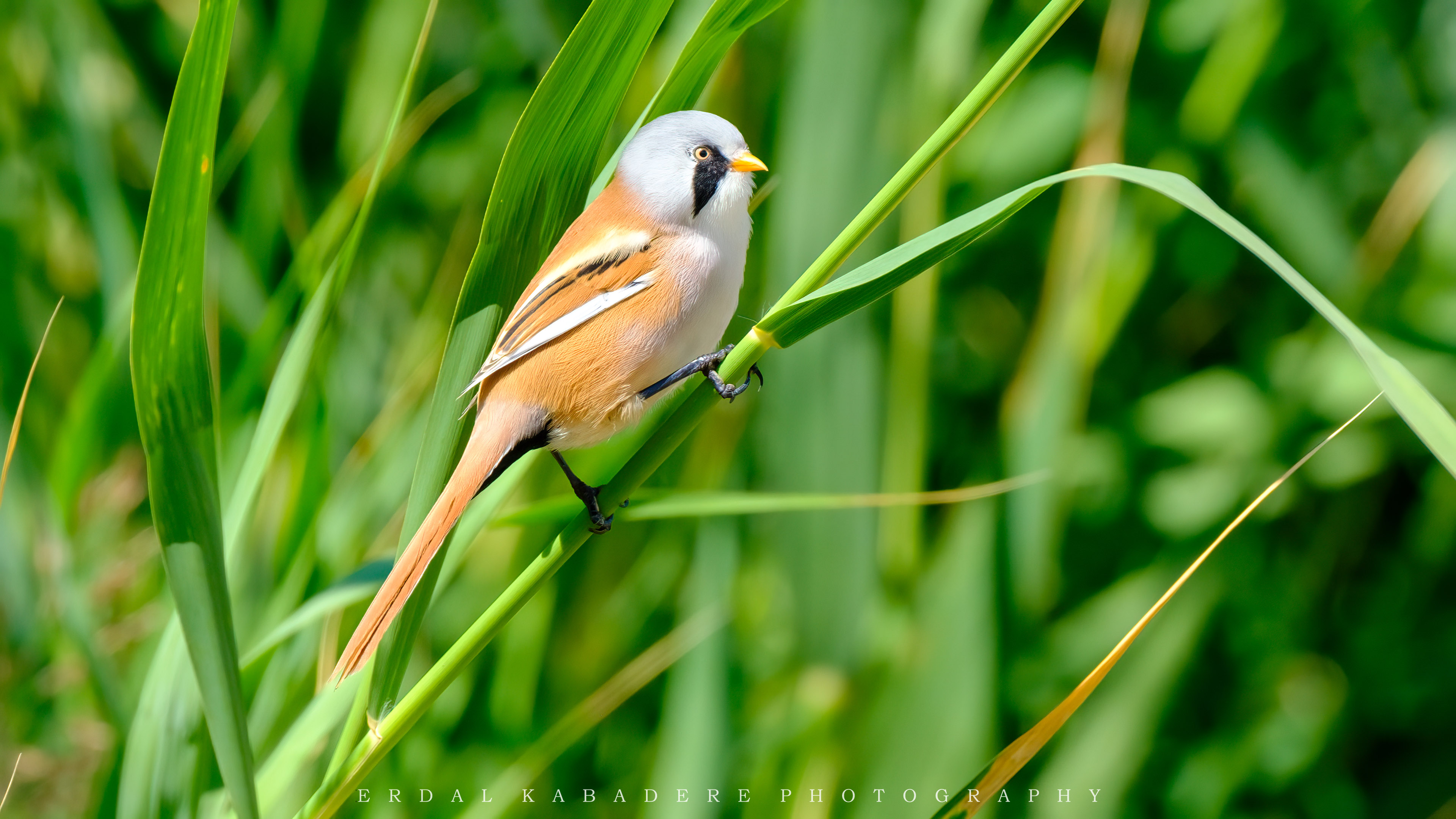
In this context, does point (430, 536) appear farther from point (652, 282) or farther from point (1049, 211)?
point (1049, 211)

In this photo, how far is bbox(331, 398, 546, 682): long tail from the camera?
854 millimetres

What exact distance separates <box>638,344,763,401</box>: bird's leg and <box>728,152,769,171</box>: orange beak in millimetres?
213

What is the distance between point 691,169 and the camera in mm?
1096

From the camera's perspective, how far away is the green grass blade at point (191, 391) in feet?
2.68

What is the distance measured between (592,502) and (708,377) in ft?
0.70

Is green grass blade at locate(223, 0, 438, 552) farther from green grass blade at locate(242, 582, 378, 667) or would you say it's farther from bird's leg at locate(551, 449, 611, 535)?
bird's leg at locate(551, 449, 611, 535)

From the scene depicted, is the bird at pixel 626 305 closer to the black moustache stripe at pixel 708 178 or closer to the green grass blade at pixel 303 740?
the black moustache stripe at pixel 708 178

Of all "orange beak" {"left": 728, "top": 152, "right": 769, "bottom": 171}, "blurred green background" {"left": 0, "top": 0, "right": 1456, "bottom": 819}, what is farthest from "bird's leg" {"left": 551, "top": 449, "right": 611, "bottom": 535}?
"orange beak" {"left": 728, "top": 152, "right": 769, "bottom": 171}

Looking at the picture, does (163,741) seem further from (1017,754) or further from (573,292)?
(1017,754)

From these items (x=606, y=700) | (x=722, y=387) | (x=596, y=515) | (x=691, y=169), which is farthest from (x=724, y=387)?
(x=606, y=700)

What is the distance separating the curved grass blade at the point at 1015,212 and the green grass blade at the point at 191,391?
525 mm

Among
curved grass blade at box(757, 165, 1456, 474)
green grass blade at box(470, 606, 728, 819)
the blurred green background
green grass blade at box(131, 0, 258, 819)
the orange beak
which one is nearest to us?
curved grass blade at box(757, 165, 1456, 474)

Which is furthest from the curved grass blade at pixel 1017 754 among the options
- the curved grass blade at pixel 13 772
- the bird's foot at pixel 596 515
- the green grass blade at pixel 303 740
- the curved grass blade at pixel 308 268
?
the curved grass blade at pixel 13 772

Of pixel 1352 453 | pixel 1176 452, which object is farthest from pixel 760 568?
pixel 1352 453
